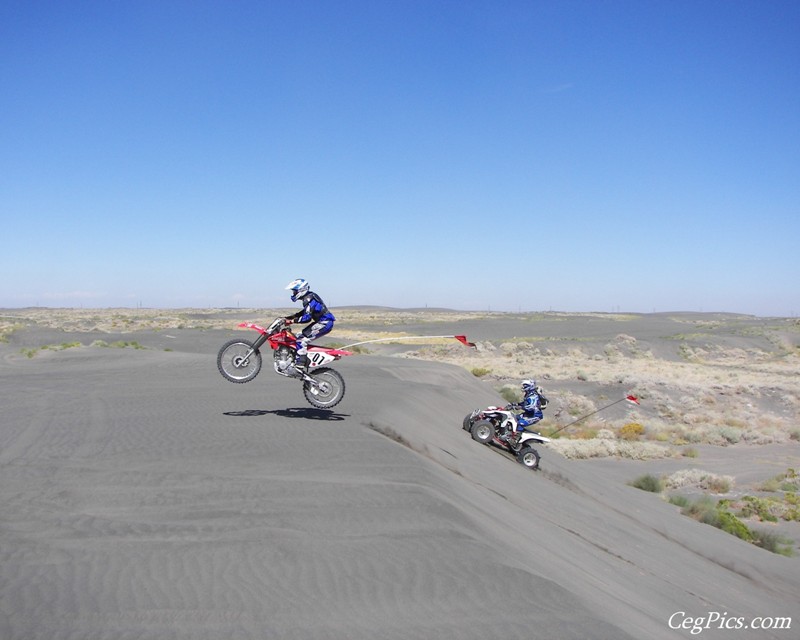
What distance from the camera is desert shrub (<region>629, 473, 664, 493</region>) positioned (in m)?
21.4

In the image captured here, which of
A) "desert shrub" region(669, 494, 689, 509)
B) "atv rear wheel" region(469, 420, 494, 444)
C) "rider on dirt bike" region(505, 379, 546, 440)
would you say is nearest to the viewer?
"rider on dirt bike" region(505, 379, 546, 440)

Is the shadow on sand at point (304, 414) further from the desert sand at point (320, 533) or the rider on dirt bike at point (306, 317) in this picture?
the rider on dirt bike at point (306, 317)

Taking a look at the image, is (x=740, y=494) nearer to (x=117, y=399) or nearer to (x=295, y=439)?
(x=295, y=439)

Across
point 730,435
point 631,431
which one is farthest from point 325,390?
point 730,435

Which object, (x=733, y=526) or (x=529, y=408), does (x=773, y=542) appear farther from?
(x=529, y=408)

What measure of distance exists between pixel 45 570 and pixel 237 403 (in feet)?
37.9

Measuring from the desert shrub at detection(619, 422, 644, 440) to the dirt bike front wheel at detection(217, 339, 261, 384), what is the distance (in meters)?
21.2

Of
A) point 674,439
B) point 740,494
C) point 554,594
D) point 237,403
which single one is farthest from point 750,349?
point 554,594

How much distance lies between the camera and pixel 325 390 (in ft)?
45.3

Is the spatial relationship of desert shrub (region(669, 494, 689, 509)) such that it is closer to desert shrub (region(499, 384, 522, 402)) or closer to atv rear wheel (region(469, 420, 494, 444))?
atv rear wheel (region(469, 420, 494, 444))

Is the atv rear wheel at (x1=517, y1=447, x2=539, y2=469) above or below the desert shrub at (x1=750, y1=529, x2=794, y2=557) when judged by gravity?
above

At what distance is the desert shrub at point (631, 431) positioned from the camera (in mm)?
30422

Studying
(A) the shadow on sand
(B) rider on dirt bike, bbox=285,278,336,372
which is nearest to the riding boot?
(B) rider on dirt bike, bbox=285,278,336,372

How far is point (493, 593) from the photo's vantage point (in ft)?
19.6
